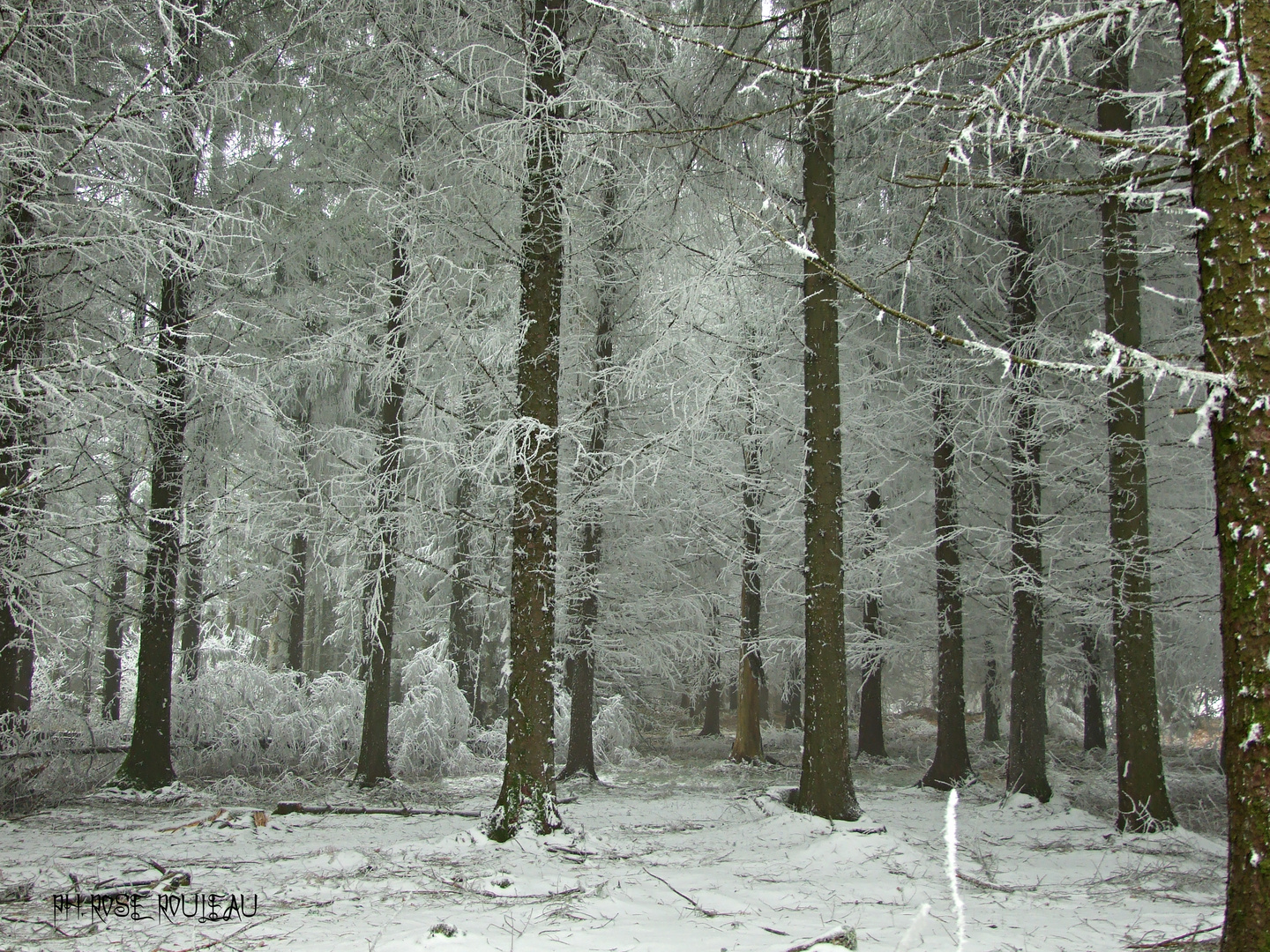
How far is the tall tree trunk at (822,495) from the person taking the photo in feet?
24.4

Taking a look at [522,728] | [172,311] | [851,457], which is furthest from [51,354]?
[851,457]

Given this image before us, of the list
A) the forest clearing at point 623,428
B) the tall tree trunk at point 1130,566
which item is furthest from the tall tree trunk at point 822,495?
the tall tree trunk at point 1130,566

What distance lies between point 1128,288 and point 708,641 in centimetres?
848

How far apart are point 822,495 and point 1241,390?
17.5ft

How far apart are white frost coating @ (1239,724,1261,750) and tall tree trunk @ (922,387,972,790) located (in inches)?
358

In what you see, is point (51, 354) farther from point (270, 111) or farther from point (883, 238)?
point (883, 238)

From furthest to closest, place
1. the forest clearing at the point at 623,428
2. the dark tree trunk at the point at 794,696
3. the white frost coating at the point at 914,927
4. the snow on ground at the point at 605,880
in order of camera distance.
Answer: the dark tree trunk at the point at 794,696 < the snow on ground at the point at 605,880 < the forest clearing at the point at 623,428 < the white frost coating at the point at 914,927

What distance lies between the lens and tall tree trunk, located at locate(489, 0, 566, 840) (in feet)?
20.7

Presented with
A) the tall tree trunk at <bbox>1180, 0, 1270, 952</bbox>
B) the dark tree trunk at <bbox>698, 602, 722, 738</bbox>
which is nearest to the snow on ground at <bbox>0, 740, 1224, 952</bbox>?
the tall tree trunk at <bbox>1180, 0, 1270, 952</bbox>

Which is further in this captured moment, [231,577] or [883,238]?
[883,238]

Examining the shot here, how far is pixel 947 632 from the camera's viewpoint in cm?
1134

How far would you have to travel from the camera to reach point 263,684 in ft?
39.3

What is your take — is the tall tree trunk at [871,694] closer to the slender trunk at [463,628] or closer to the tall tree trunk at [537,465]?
the slender trunk at [463,628]

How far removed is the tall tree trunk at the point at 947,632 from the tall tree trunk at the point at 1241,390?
350 inches
